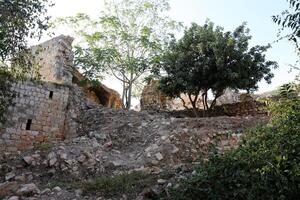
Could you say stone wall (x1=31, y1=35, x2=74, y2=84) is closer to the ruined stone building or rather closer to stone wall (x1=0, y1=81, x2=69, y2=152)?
the ruined stone building

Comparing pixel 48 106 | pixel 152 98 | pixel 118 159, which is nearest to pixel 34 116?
pixel 48 106

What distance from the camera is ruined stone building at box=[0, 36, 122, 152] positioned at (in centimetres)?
1259

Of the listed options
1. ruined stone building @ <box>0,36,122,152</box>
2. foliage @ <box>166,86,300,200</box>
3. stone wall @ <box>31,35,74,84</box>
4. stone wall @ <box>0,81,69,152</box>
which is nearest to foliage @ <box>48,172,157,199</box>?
foliage @ <box>166,86,300,200</box>

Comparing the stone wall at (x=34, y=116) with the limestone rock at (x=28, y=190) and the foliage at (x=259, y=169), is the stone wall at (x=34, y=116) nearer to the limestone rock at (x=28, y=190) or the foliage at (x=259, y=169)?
the limestone rock at (x=28, y=190)

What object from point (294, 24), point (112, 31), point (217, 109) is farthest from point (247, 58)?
point (294, 24)

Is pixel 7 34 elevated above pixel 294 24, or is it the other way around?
pixel 7 34

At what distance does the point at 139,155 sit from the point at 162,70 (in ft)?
25.3

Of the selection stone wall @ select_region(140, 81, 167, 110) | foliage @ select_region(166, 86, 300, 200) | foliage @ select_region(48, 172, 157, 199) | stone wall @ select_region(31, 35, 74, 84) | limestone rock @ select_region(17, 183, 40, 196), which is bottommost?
limestone rock @ select_region(17, 183, 40, 196)

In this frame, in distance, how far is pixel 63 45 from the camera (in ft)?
51.1

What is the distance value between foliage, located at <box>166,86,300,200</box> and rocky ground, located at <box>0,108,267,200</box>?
0.69m

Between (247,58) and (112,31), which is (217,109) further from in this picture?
(112,31)

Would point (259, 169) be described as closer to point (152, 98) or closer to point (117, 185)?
point (117, 185)

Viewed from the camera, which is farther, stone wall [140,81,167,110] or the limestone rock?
stone wall [140,81,167,110]

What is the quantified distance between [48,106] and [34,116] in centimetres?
70
